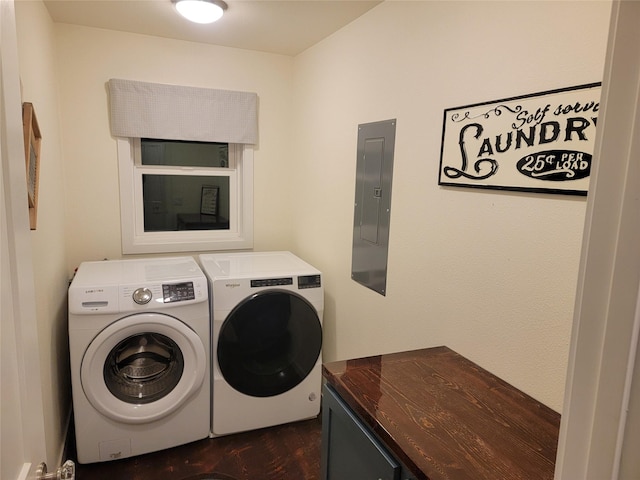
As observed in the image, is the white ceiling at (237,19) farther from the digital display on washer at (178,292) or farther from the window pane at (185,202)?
Answer: the digital display on washer at (178,292)

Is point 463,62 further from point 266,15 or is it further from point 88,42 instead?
point 88,42

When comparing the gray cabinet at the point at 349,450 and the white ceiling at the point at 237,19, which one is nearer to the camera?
the gray cabinet at the point at 349,450

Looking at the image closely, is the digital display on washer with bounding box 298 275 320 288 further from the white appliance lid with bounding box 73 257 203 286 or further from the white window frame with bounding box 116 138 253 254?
the white window frame with bounding box 116 138 253 254

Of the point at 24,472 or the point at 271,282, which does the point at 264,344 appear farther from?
the point at 24,472

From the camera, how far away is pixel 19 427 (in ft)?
2.49

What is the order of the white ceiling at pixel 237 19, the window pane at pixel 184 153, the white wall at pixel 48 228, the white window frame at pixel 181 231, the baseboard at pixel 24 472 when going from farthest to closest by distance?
the window pane at pixel 184 153 < the white window frame at pixel 181 231 < the white ceiling at pixel 237 19 < the white wall at pixel 48 228 < the baseboard at pixel 24 472

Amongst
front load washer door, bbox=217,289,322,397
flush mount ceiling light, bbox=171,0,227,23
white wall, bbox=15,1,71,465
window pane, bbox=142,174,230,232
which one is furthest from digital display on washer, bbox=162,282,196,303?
flush mount ceiling light, bbox=171,0,227,23

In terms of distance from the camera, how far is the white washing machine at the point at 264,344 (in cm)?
234

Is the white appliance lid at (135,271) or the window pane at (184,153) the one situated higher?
the window pane at (184,153)

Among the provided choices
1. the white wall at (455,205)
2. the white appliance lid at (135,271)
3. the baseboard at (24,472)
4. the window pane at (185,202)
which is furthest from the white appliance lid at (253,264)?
the baseboard at (24,472)

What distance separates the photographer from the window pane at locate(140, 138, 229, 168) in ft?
9.69

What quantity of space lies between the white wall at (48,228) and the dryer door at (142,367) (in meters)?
0.21

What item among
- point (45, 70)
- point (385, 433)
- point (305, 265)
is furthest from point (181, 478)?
point (45, 70)

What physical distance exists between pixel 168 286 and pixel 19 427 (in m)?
1.50
